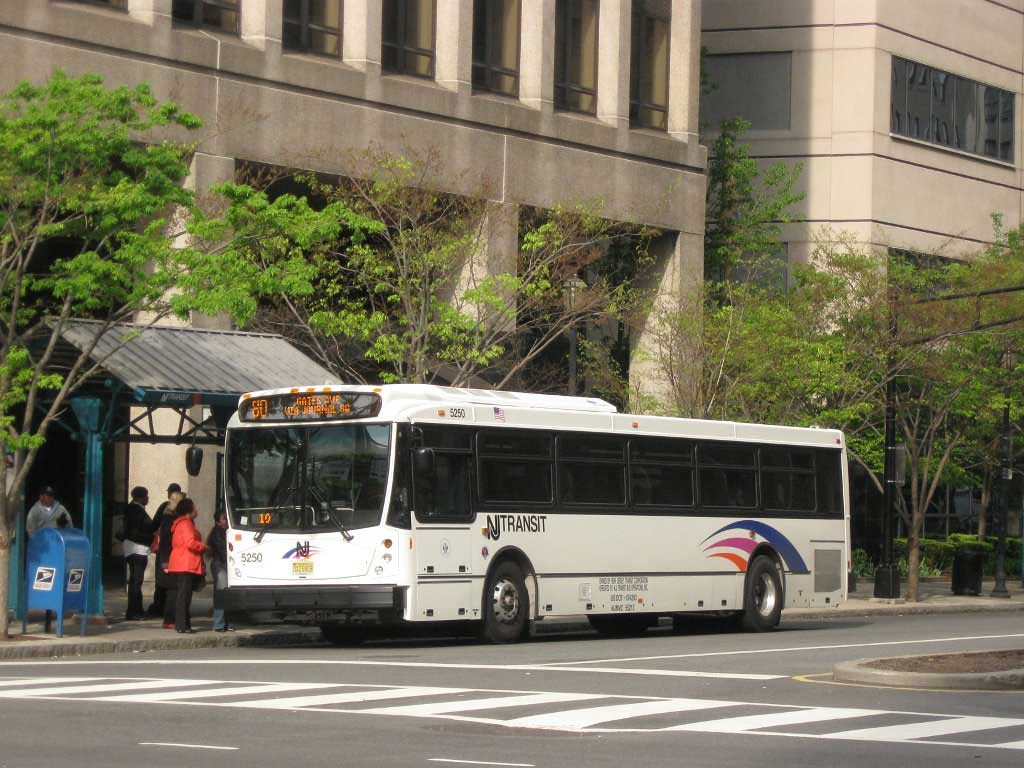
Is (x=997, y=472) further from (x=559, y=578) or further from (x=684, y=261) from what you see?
(x=559, y=578)

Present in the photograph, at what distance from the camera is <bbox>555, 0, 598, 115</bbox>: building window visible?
39.8 meters

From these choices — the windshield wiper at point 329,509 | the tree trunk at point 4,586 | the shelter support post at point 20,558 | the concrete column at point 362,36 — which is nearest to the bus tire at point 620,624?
the windshield wiper at point 329,509

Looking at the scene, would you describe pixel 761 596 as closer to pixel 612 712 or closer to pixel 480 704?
pixel 480 704

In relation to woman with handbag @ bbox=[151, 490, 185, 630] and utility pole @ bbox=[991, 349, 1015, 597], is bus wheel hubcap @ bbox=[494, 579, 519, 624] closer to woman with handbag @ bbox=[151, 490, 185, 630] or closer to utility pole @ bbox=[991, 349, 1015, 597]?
woman with handbag @ bbox=[151, 490, 185, 630]

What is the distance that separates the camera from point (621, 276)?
141ft

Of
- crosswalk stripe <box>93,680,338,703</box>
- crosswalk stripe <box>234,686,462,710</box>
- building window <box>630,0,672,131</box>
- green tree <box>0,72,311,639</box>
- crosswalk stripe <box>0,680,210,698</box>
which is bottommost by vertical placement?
crosswalk stripe <box>0,680,210,698</box>

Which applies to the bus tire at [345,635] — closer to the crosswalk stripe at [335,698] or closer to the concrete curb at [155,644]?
the concrete curb at [155,644]

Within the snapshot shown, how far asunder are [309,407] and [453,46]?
55.7 ft

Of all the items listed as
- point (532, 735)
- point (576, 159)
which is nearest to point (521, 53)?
point (576, 159)

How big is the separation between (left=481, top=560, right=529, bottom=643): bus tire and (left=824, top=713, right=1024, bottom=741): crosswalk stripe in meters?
8.79

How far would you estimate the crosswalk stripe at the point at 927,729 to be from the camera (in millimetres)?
12617

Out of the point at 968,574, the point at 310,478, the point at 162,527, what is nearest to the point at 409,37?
the point at 162,527

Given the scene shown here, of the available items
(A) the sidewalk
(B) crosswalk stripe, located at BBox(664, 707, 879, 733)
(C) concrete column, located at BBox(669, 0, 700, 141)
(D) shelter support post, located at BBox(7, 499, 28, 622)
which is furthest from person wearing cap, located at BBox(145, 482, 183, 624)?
(C) concrete column, located at BBox(669, 0, 700, 141)

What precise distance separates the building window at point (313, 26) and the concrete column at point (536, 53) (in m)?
4.77
